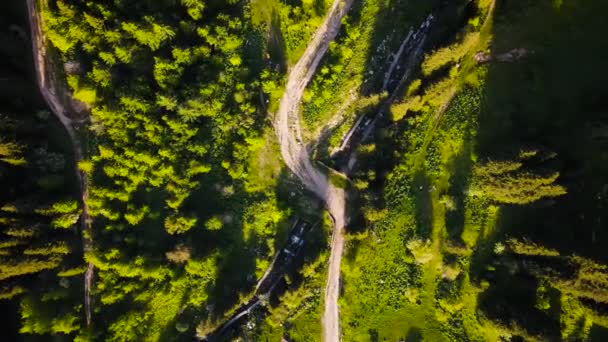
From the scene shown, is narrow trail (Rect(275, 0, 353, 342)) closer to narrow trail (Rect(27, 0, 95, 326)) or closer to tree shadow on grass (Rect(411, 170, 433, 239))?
tree shadow on grass (Rect(411, 170, 433, 239))

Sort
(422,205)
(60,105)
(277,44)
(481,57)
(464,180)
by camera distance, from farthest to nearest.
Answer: (277,44) < (422,205) < (464,180) < (481,57) < (60,105)

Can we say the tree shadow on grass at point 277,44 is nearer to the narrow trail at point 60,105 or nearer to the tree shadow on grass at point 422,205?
the tree shadow on grass at point 422,205

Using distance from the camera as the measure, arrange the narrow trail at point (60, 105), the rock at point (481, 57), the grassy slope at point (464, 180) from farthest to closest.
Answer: the rock at point (481, 57)
the narrow trail at point (60, 105)
the grassy slope at point (464, 180)

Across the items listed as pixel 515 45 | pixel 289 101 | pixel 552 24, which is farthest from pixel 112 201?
pixel 552 24

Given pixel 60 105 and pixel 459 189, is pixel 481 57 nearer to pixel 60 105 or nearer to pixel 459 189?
pixel 459 189

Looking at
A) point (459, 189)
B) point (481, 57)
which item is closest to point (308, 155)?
point (459, 189)

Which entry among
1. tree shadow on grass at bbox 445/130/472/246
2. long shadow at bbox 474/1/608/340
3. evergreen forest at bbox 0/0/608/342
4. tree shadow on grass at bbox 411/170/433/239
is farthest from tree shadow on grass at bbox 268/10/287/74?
long shadow at bbox 474/1/608/340

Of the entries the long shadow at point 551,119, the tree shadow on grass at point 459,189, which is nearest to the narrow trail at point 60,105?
the tree shadow on grass at point 459,189
